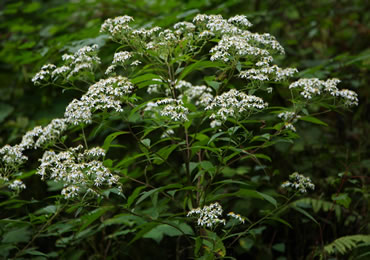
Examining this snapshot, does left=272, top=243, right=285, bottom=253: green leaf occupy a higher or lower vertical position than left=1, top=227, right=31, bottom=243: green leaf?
lower

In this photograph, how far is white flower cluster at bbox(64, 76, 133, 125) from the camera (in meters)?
2.52

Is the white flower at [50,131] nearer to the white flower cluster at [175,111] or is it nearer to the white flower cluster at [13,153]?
the white flower cluster at [13,153]

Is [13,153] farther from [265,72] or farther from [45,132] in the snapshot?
[265,72]

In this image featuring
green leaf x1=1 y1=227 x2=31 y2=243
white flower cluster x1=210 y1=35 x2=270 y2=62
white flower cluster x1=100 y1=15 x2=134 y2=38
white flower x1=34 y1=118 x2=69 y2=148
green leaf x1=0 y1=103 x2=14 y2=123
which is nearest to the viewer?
white flower cluster x1=210 y1=35 x2=270 y2=62

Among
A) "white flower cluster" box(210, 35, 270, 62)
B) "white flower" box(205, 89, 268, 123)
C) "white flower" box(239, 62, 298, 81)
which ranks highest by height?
"white flower cluster" box(210, 35, 270, 62)

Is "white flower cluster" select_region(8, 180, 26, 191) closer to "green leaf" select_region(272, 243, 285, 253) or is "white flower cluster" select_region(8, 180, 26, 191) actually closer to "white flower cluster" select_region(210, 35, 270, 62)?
"white flower cluster" select_region(210, 35, 270, 62)

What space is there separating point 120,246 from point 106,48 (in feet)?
7.77

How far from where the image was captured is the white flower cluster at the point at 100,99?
2521 millimetres

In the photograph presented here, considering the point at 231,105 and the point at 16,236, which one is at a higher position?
the point at 231,105

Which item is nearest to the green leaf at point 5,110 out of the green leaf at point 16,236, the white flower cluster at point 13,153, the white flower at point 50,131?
the green leaf at point 16,236

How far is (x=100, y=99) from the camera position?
8.42ft

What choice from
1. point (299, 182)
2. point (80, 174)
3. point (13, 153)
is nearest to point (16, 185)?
point (13, 153)

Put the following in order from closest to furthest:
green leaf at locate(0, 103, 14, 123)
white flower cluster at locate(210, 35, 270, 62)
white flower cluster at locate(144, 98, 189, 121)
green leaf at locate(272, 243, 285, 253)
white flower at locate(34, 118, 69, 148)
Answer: white flower cluster at locate(144, 98, 189, 121) → white flower cluster at locate(210, 35, 270, 62) → white flower at locate(34, 118, 69, 148) → green leaf at locate(272, 243, 285, 253) → green leaf at locate(0, 103, 14, 123)

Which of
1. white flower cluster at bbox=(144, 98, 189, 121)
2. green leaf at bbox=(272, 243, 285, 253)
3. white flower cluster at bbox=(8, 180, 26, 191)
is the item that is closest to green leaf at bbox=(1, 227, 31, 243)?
white flower cluster at bbox=(8, 180, 26, 191)
